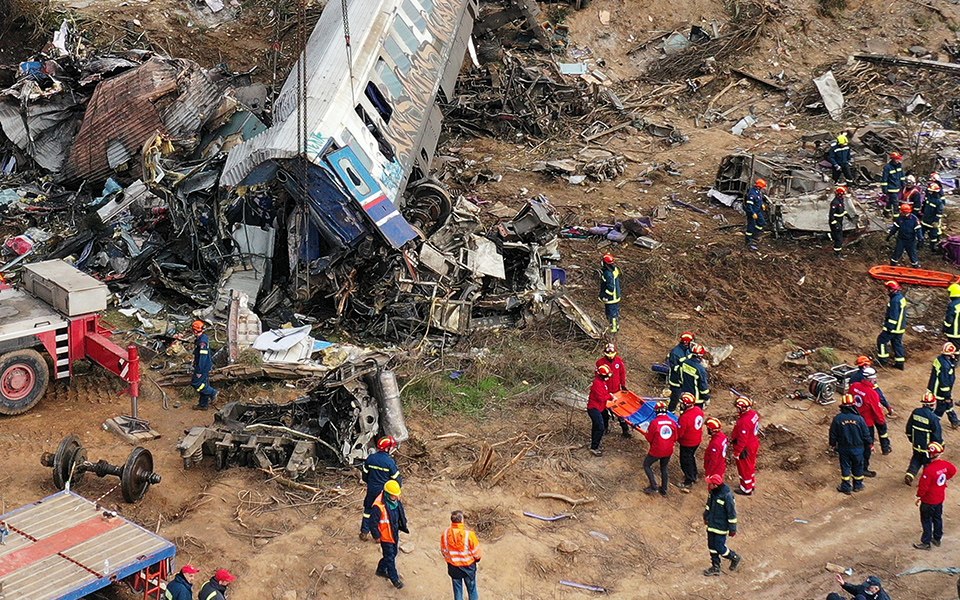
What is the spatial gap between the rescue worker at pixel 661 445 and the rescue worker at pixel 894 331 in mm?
5069

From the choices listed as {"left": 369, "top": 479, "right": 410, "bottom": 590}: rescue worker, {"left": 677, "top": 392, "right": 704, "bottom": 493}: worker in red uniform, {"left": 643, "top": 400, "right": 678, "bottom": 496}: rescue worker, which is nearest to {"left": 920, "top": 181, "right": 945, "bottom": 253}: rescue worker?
{"left": 677, "top": 392, "right": 704, "bottom": 493}: worker in red uniform

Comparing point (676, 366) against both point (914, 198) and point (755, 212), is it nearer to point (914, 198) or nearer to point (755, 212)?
point (755, 212)

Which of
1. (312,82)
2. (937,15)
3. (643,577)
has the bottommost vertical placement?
(643,577)

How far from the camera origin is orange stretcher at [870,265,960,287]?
18.2m

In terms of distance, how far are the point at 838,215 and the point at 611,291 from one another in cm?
A: 507

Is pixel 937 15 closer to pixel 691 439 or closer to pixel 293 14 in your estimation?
pixel 293 14

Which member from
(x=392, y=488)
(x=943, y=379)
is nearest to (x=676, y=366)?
(x=943, y=379)

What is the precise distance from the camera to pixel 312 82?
1720 centimetres

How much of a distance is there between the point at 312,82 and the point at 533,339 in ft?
18.1

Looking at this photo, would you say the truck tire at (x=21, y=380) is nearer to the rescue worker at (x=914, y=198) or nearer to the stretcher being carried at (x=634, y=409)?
the stretcher being carried at (x=634, y=409)

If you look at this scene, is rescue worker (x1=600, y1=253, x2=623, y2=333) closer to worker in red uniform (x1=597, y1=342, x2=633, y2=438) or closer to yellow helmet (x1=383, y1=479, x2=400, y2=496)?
worker in red uniform (x1=597, y1=342, x2=633, y2=438)

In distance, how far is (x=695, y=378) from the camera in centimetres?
1386

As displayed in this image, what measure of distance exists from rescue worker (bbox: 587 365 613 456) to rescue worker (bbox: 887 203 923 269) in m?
7.78

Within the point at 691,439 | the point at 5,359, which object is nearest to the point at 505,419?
the point at 691,439
